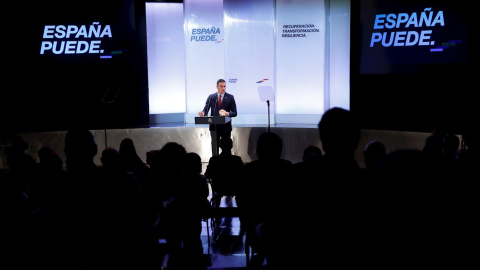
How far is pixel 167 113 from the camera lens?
10.6 metres

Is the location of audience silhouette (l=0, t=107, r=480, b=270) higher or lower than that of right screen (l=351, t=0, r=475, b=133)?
lower

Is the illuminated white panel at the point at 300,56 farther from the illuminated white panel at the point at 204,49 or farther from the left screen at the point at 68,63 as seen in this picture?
the left screen at the point at 68,63

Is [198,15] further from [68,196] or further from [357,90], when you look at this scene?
[68,196]

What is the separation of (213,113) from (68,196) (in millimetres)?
6075

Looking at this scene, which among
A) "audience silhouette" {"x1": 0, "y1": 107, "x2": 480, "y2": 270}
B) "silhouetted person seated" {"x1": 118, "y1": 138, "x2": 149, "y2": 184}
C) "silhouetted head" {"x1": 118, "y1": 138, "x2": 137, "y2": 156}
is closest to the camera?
"audience silhouette" {"x1": 0, "y1": 107, "x2": 480, "y2": 270}

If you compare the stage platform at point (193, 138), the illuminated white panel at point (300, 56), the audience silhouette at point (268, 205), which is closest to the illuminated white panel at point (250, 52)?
the illuminated white panel at point (300, 56)

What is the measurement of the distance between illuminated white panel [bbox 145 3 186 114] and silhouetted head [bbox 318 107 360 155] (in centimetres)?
885

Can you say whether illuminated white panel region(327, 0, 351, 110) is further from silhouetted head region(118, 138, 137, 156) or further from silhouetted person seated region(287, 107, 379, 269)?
silhouetted person seated region(287, 107, 379, 269)

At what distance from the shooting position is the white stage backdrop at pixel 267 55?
959 cm

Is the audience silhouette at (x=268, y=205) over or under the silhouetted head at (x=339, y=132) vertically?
under

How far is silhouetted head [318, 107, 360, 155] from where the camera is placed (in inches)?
76.0

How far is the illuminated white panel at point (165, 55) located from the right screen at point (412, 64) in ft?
13.0

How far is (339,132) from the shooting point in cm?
196

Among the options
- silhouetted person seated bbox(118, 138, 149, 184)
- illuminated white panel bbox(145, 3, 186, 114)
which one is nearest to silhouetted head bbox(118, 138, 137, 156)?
silhouetted person seated bbox(118, 138, 149, 184)
